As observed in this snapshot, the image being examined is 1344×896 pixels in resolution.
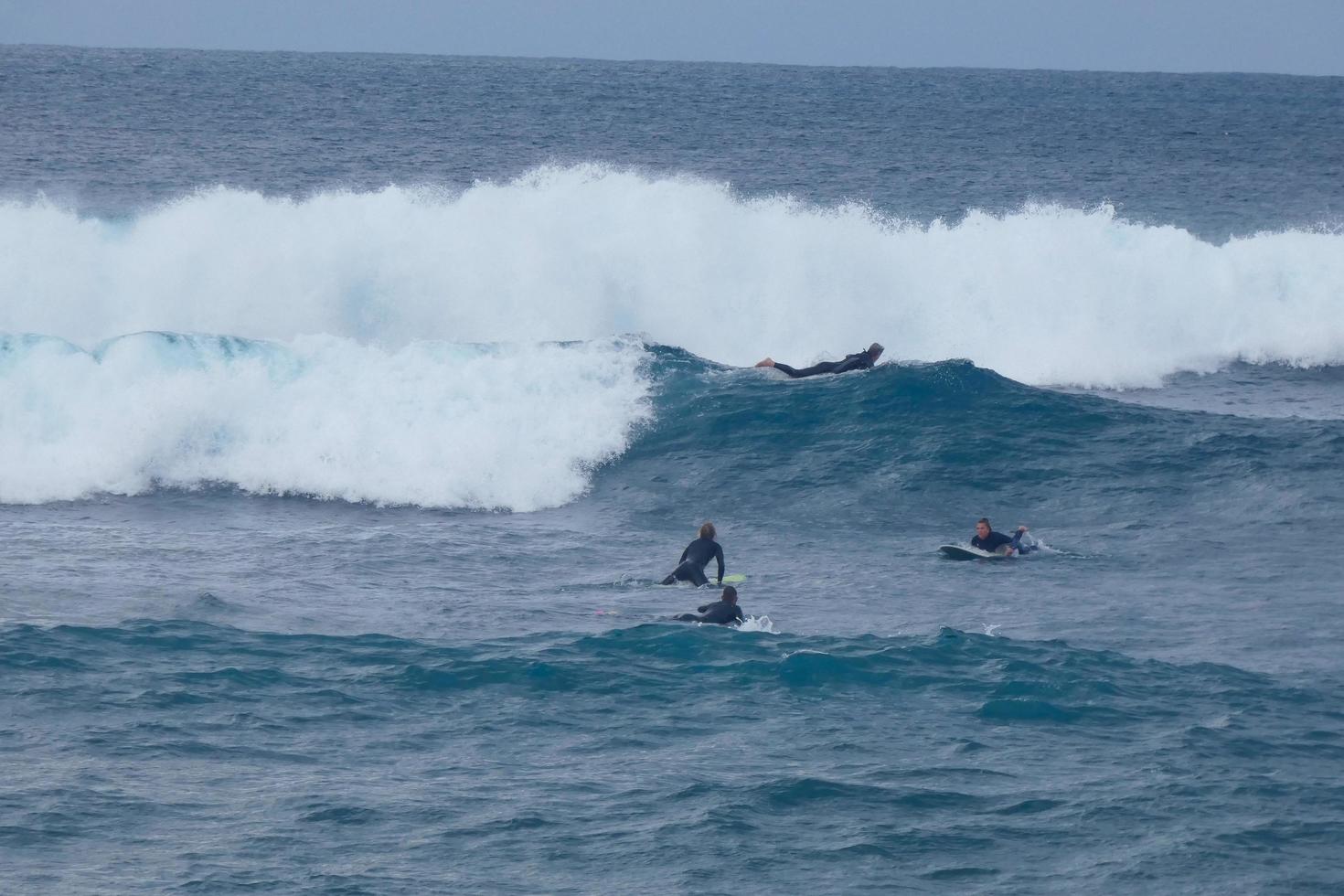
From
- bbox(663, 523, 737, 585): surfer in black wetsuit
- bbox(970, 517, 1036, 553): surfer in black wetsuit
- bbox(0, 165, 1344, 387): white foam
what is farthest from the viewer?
bbox(0, 165, 1344, 387): white foam

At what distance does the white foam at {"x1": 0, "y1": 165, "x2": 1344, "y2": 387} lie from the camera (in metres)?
32.2

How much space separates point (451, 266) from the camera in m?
33.4

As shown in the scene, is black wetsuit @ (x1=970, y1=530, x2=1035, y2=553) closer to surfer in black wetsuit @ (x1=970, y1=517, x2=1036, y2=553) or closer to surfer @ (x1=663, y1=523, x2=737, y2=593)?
surfer in black wetsuit @ (x1=970, y1=517, x2=1036, y2=553)

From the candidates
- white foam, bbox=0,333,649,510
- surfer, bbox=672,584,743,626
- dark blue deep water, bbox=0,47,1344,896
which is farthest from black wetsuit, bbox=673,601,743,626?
white foam, bbox=0,333,649,510

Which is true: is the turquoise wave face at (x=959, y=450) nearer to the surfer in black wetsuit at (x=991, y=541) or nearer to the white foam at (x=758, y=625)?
the surfer in black wetsuit at (x=991, y=541)

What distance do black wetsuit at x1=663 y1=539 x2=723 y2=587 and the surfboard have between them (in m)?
3.06

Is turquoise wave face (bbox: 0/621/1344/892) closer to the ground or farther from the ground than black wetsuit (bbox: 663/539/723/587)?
closer to the ground

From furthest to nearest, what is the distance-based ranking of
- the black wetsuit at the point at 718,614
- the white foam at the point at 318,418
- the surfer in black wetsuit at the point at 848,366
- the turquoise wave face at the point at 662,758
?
the surfer in black wetsuit at the point at 848,366
the white foam at the point at 318,418
the black wetsuit at the point at 718,614
the turquoise wave face at the point at 662,758

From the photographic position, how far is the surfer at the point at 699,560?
18.9 m

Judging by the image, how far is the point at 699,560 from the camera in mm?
19250

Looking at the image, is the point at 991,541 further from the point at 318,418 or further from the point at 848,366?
the point at 318,418

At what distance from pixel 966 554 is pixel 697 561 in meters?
3.54

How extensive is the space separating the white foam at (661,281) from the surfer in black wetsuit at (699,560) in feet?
43.2

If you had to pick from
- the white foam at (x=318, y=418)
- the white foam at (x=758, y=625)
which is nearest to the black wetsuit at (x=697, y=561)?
the white foam at (x=758, y=625)
